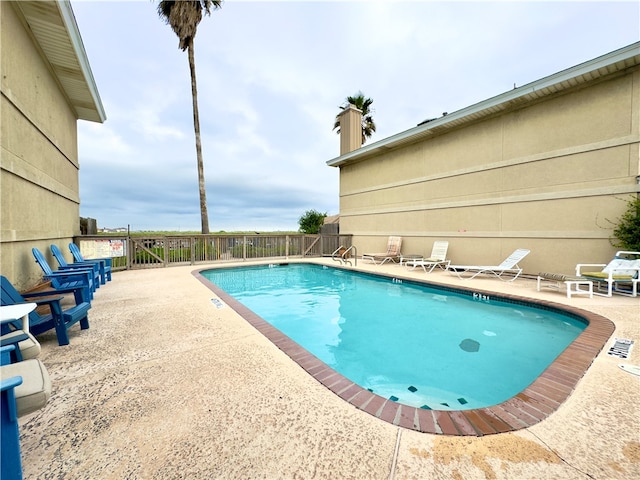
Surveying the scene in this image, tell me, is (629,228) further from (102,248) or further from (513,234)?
(102,248)

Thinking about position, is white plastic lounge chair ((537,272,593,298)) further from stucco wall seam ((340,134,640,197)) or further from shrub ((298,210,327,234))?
shrub ((298,210,327,234))

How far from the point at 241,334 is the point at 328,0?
37.0 feet

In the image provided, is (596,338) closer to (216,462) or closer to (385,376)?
(385,376)

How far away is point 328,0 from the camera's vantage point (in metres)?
9.21

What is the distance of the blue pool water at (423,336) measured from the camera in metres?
2.94

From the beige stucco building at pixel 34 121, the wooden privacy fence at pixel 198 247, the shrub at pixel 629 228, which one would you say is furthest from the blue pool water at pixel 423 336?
the wooden privacy fence at pixel 198 247

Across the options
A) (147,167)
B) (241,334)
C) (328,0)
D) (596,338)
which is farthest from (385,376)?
(147,167)

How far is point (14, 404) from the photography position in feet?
3.81

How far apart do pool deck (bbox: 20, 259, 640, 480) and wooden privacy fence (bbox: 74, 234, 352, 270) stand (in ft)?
23.3

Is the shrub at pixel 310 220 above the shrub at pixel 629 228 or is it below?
above

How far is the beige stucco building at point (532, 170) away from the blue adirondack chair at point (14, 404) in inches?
378

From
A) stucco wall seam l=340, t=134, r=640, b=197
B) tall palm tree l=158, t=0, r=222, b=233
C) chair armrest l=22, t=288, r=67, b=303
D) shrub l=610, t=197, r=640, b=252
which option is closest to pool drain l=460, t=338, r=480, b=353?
shrub l=610, t=197, r=640, b=252

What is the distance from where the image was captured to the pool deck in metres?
1.42

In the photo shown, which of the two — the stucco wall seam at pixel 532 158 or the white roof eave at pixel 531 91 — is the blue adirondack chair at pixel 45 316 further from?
the white roof eave at pixel 531 91
